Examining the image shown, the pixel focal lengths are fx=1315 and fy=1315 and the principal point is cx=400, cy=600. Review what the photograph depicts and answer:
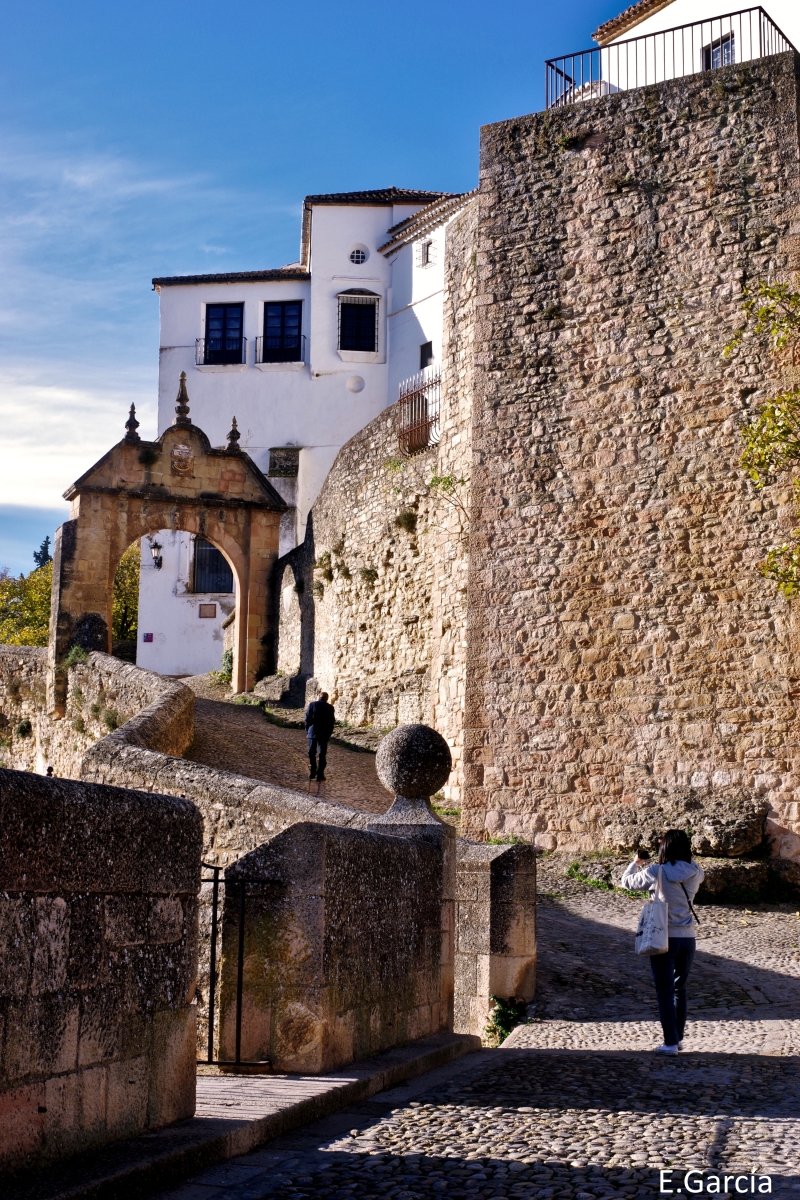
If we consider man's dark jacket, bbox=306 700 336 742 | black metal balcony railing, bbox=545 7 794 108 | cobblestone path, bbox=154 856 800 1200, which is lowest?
cobblestone path, bbox=154 856 800 1200

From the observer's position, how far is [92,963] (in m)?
3.62

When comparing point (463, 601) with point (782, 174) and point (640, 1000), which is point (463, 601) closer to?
point (782, 174)

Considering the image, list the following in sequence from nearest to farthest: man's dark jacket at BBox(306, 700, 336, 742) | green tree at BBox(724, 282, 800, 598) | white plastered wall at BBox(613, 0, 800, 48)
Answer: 1. green tree at BBox(724, 282, 800, 598)
2. man's dark jacket at BBox(306, 700, 336, 742)
3. white plastered wall at BBox(613, 0, 800, 48)

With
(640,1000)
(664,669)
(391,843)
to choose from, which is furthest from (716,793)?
(391,843)

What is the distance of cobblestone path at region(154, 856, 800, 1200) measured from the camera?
3873 millimetres

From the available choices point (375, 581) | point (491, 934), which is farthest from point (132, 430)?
point (491, 934)

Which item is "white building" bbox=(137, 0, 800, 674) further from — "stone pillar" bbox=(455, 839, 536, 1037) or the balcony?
"stone pillar" bbox=(455, 839, 536, 1037)

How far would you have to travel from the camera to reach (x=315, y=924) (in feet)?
16.7

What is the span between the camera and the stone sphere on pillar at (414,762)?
717cm

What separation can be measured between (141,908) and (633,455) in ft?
35.2

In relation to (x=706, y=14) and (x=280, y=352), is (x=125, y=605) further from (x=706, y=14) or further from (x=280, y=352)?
(x=706, y=14)

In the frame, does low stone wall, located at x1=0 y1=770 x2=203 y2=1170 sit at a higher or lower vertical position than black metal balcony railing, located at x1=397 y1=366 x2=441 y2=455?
lower

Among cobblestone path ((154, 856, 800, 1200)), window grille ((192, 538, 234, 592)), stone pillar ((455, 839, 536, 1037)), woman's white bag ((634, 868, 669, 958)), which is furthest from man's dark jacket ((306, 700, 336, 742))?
window grille ((192, 538, 234, 592))

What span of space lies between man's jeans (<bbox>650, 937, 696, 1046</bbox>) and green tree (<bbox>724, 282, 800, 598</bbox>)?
5618 mm
